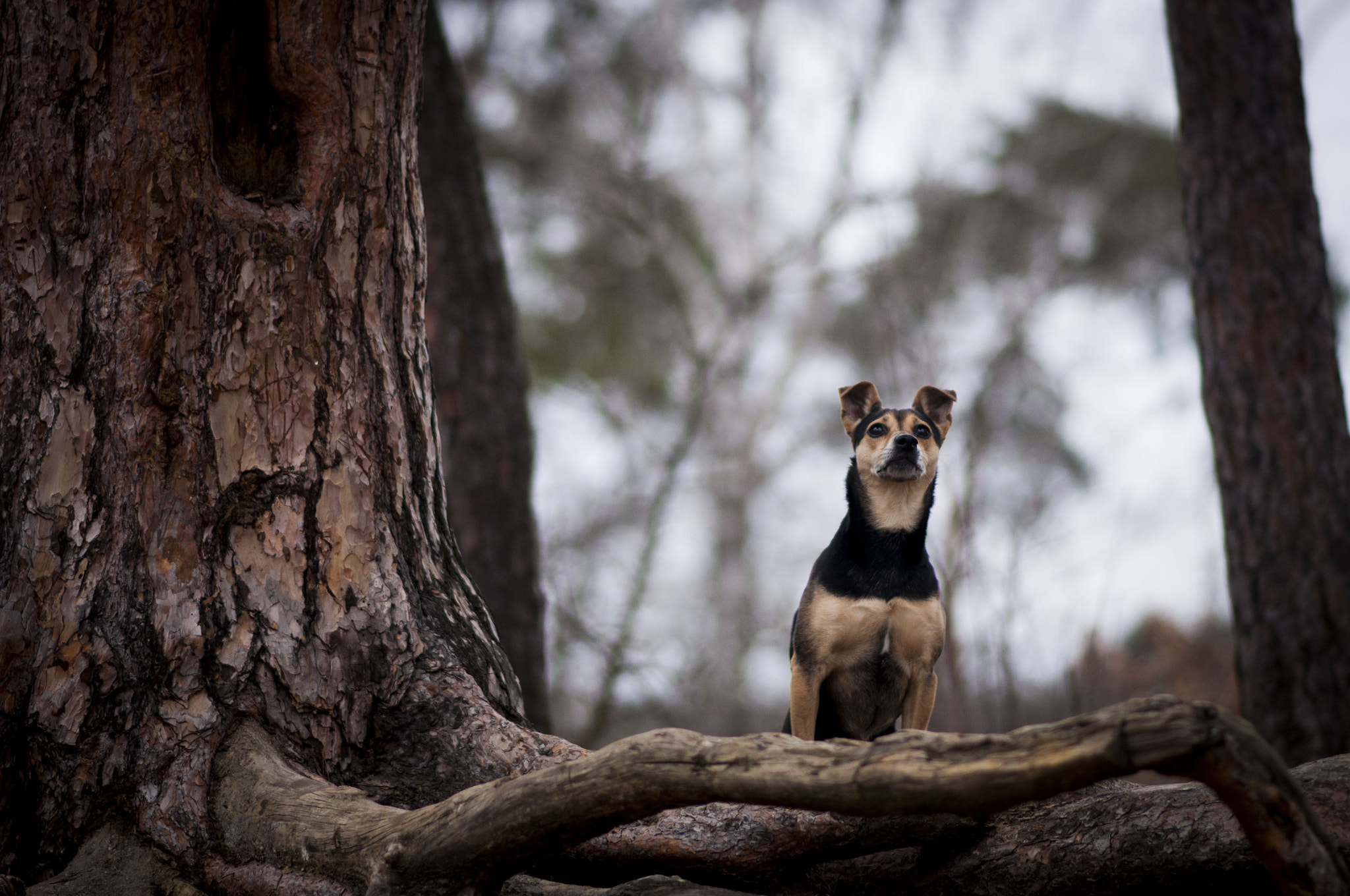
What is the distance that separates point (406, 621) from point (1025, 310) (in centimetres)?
1516

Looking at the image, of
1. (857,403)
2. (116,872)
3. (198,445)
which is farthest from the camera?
(857,403)

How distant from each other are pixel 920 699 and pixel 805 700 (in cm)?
45

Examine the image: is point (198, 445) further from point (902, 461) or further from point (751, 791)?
point (902, 461)

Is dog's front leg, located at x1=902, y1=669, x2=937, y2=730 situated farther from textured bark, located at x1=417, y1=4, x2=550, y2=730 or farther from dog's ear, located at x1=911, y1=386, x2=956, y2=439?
textured bark, located at x1=417, y1=4, x2=550, y2=730

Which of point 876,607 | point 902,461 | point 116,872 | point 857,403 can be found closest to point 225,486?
point 116,872

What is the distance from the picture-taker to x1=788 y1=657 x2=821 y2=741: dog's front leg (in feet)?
12.5

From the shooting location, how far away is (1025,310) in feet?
54.7

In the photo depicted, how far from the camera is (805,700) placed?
3.82 m

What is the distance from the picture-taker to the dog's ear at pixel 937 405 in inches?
173

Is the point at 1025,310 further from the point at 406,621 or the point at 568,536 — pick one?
the point at 406,621

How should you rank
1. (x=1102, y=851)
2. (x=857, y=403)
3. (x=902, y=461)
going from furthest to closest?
(x=857, y=403), (x=902, y=461), (x=1102, y=851)

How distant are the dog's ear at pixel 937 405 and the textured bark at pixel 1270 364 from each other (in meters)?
2.59

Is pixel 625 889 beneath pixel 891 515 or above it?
beneath

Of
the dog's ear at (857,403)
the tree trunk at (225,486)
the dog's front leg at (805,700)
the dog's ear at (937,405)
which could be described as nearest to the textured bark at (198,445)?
the tree trunk at (225,486)
